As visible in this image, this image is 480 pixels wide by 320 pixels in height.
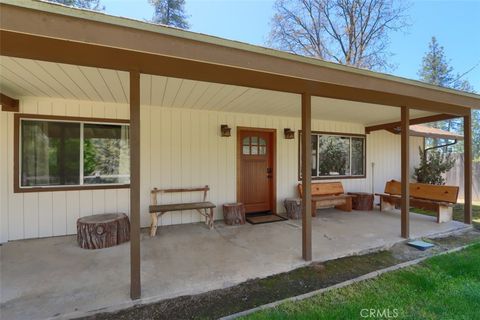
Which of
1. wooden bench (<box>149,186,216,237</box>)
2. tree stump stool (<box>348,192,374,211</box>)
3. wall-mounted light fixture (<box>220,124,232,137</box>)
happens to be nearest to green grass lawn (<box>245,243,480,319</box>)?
wooden bench (<box>149,186,216,237</box>)

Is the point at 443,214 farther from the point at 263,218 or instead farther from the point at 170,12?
the point at 170,12

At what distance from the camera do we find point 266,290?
247cm

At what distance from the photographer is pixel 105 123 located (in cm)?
435

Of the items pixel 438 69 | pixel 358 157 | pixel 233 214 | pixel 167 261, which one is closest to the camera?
pixel 167 261

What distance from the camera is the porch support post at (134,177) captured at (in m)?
2.30

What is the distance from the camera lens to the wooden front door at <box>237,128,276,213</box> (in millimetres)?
5427

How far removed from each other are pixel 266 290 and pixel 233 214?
2.39 m

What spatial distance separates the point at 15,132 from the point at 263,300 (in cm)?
441

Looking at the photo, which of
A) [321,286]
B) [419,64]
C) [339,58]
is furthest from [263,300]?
[419,64]

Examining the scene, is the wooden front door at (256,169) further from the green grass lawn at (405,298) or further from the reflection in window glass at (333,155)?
the green grass lawn at (405,298)

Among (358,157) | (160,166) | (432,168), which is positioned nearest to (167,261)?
(160,166)

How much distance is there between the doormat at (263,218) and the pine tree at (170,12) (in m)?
9.80

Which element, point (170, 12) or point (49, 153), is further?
point (170, 12)


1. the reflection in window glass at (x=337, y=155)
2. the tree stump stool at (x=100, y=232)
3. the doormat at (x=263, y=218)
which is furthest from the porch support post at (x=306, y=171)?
the reflection in window glass at (x=337, y=155)
